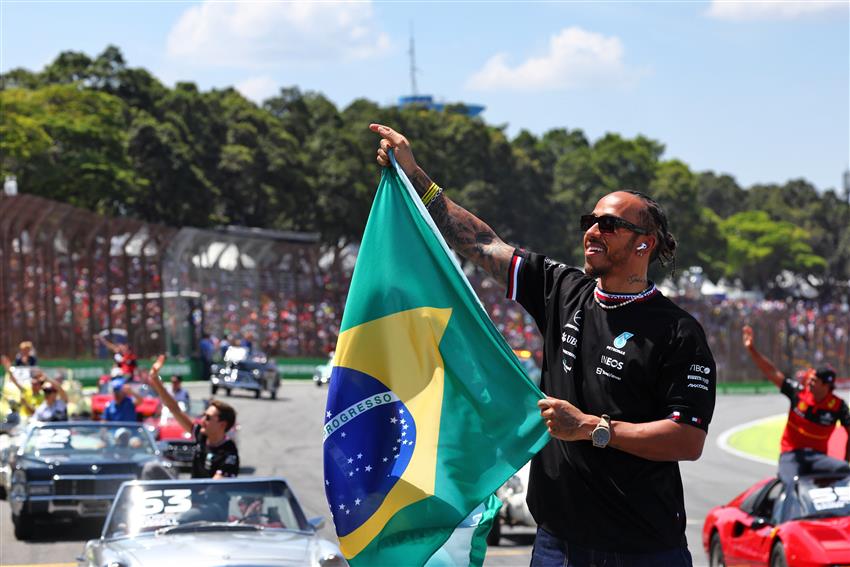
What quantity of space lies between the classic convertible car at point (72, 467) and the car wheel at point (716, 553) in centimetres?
618

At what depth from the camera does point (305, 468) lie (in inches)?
1008

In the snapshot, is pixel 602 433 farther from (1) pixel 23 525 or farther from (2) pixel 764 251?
(2) pixel 764 251

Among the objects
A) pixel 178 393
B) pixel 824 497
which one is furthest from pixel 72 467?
pixel 178 393

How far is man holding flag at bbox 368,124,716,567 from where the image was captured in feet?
14.4

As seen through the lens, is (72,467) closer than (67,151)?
Yes

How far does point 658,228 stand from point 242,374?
133ft

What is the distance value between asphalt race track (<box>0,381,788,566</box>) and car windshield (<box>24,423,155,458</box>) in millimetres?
943

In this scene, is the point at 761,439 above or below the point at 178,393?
below

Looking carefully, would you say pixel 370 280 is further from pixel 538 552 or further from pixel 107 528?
pixel 107 528

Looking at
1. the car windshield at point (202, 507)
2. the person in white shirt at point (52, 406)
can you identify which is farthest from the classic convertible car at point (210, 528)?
the person in white shirt at point (52, 406)

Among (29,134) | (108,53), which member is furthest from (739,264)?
(29,134)

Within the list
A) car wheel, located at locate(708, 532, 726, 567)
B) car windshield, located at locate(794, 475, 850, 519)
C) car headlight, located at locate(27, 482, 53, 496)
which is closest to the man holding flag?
car windshield, located at locate(794, 475, 850, 519)

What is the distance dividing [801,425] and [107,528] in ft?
20.0

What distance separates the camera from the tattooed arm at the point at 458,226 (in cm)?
508
